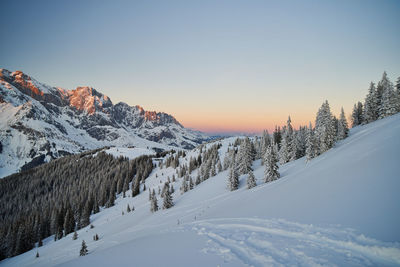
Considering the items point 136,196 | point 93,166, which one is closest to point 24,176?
point 93,166

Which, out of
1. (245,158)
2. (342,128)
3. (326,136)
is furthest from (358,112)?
(245,158)

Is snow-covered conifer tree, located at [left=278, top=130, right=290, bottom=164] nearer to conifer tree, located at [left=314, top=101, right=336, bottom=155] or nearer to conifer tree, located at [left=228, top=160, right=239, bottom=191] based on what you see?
conifer tree, located at [left=314, top=101, right=336, bottom=155]

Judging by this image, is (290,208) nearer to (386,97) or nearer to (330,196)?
(330,196)

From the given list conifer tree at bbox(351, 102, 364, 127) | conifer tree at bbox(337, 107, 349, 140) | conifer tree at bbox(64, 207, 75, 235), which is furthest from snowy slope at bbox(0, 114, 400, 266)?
conifer tree at bbox(64, 207, 75, 235)

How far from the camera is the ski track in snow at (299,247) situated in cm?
680

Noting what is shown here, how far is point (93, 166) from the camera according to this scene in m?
166

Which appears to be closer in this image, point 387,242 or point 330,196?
point 387,242

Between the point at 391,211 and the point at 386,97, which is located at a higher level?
the point at 386,97

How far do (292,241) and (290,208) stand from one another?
563 centimetres

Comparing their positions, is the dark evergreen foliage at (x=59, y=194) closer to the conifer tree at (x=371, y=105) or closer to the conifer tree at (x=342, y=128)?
the conifer tree at (x=342, y=128)

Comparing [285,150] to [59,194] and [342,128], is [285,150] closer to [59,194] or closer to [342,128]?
[342,128]

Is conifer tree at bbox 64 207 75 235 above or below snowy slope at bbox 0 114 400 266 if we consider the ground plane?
below

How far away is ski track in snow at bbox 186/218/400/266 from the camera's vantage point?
6.80m

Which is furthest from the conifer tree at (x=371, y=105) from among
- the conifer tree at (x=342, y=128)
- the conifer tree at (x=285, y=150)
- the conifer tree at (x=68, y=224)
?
the conifer tree at (x=68, y=224)
